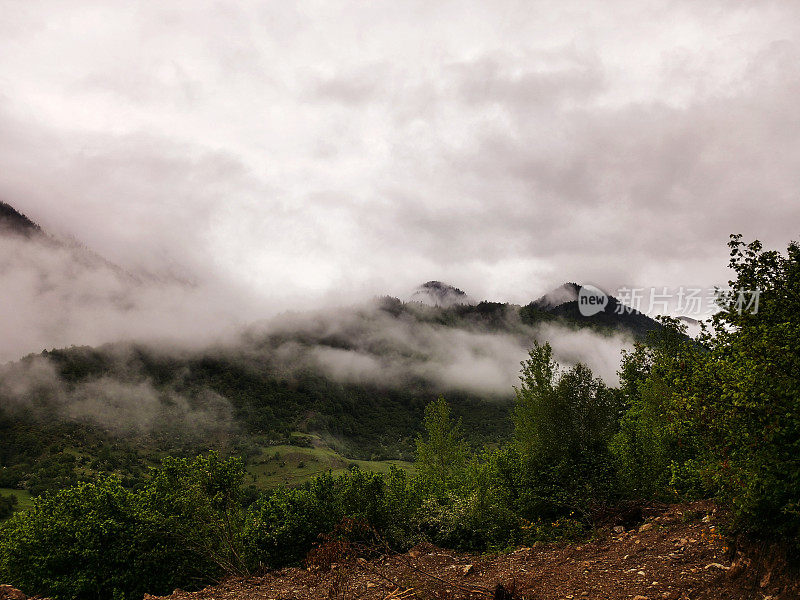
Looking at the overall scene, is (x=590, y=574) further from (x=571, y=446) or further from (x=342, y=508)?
(x=342, y=508)

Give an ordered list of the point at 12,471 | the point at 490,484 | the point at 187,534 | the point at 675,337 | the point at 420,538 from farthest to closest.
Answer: the point at 12,471, the point at 675,337, the point at 490,484, the point at 187,534, the point at 420,538

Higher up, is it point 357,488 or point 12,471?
point 357,488

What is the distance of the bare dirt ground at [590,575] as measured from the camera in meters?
7.61

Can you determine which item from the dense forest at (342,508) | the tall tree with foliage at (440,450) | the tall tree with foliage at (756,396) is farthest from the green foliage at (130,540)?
the tall tree with foliage at (440,450)

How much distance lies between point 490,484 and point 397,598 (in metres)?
17.0

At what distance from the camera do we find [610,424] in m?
20.1

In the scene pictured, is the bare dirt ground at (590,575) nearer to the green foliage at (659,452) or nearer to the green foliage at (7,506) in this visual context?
the green foliage at (659,452)

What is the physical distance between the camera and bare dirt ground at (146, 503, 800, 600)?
761 cm

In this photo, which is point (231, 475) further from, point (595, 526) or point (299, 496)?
point (595, 526)

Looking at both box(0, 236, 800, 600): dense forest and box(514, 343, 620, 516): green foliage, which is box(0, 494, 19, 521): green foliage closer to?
box(0, 236, 800, 600): dense forest

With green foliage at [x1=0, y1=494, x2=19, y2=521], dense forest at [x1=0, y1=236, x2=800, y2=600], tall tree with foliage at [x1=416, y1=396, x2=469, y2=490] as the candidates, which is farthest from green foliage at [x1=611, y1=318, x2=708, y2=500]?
green foliage at [x1=0, y1=494, x2=19, y2=521]

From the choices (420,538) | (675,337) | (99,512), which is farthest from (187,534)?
(675,337)

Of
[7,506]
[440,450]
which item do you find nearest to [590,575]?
[440,450]

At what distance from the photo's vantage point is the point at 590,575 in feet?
31.9
